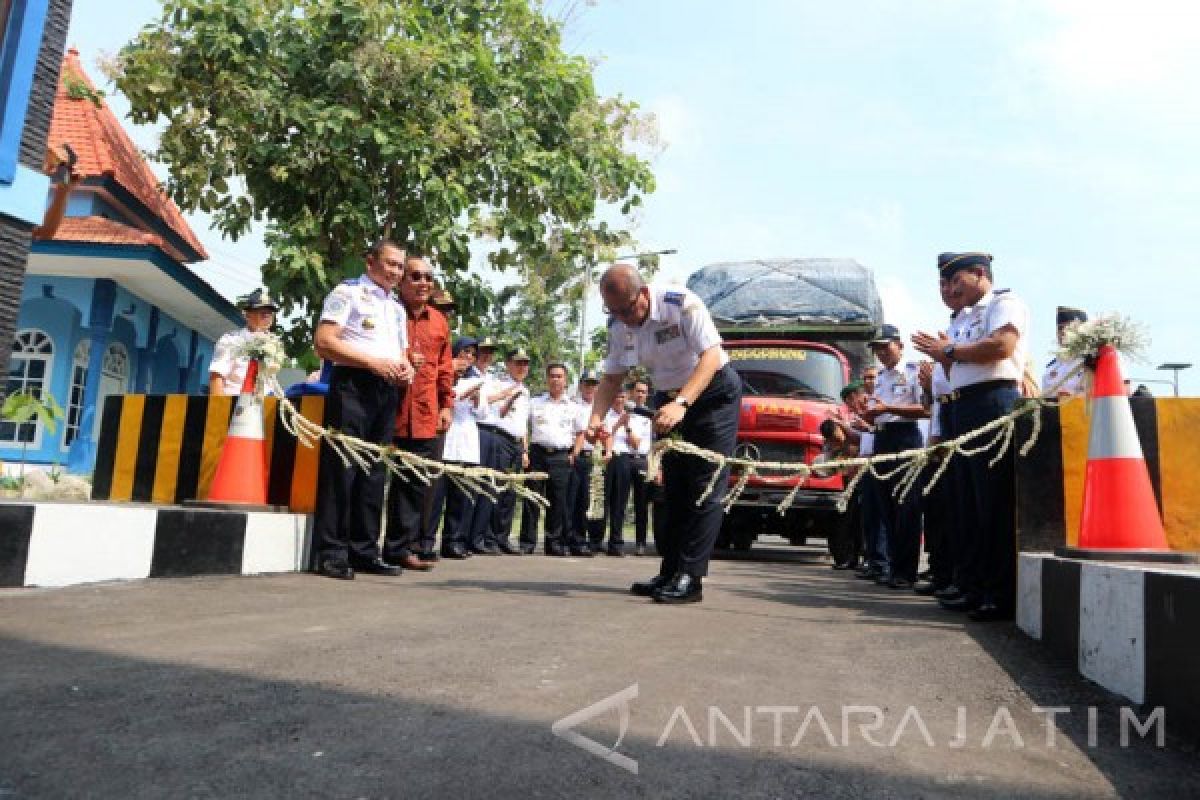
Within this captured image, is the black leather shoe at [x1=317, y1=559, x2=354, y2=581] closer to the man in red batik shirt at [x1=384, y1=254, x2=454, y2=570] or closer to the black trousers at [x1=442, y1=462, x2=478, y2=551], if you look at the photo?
the man in red batik shirt at [x1=384, y1=254, x2=454, y2=570]

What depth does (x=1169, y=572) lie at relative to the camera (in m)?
2.44

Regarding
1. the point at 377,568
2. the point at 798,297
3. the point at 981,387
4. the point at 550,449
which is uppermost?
the point at 798,297

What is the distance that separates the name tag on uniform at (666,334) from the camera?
4.70 meters

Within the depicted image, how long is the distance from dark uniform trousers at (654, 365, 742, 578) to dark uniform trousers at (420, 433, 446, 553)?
2023 mm

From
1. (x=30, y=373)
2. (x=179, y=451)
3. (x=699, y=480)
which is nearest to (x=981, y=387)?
(x=699, y=480)

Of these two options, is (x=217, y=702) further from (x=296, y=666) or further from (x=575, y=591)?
(x=575, y=591)

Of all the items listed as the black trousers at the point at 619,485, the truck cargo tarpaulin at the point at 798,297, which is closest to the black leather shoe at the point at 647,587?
the black trousers at the point at 619,485

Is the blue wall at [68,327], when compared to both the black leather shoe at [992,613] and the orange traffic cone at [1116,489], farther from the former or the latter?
the orange traffic cone at [1116,489]

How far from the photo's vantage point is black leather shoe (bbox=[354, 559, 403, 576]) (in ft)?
17.5

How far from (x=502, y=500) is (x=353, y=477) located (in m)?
4.35

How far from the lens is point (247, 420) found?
17.6 feet

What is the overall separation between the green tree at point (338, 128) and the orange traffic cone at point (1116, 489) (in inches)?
296

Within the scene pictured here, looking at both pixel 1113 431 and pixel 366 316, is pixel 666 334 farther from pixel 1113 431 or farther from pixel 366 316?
pixel 1113 431

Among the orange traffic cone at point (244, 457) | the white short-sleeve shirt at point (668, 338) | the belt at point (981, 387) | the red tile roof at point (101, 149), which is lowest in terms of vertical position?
the orange traffic cone at point (244, 457)
